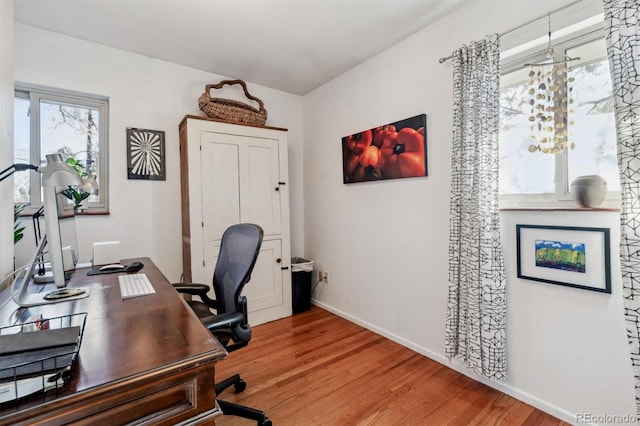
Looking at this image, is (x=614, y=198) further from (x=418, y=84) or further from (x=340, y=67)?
(x=340, y=67)

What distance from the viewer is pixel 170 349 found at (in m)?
0.80

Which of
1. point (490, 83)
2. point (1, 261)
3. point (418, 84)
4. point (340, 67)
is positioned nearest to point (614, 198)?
point (490, 83)

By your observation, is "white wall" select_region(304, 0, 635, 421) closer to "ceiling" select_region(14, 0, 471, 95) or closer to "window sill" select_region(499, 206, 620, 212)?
"window sill" select_region(499, 206, 620, 212)

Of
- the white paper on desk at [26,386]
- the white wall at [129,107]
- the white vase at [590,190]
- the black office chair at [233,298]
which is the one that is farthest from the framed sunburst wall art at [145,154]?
the white vase at [590,190]

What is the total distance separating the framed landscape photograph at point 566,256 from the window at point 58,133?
3208 millimetres

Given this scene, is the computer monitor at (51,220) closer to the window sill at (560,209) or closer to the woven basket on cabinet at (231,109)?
the woven basket on cabinet at (231,109)

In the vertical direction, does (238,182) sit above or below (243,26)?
below

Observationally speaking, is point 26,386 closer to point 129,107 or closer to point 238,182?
point 238,182

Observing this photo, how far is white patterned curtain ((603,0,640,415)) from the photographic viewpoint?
1.25 meters

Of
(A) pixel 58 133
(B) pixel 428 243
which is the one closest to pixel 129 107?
(A) pixel 58 133

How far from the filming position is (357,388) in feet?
6.19

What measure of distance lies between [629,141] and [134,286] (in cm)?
242

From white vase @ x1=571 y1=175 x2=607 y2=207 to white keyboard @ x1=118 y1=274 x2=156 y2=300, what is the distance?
2195 mm

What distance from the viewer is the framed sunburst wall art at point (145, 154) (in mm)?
2572
